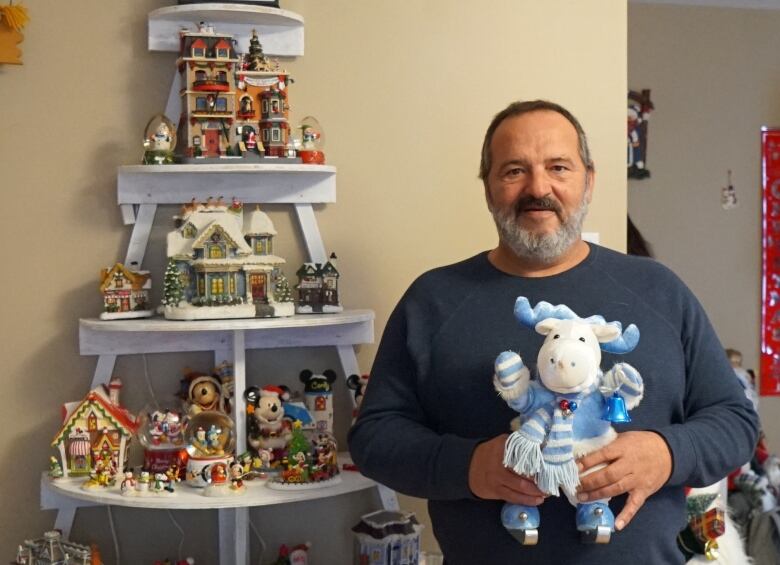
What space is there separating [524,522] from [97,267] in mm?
1086

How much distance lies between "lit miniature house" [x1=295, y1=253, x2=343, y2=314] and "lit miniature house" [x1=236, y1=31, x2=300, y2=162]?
23cm

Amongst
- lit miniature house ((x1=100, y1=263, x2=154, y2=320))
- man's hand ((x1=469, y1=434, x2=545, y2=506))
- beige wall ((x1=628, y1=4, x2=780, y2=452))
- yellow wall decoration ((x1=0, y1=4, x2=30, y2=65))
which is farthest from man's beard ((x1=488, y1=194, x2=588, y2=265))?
beige wall ((x1=628, y1=4, x2=780, y2=452))

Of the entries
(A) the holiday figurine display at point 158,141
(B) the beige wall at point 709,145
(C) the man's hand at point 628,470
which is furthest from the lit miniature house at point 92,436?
(B) the beige wall at point 709,145

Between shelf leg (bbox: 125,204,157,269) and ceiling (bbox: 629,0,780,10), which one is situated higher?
ceiling (bbox: 629,0,780,10)

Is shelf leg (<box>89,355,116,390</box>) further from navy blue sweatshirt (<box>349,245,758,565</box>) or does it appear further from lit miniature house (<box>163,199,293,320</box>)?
navy blue sweatshirt (<box>349,245,758,565</box>)

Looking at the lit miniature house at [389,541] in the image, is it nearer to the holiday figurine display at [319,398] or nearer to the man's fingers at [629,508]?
the holiday figurine display at [319,398]

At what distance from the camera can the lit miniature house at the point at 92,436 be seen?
1839 millimetres

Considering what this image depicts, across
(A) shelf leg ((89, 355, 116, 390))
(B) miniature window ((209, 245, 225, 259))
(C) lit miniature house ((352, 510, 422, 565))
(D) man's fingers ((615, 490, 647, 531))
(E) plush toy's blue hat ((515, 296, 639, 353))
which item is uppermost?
(B) miniature window ((209, 245, 225, 259))

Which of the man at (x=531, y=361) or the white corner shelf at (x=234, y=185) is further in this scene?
the white corner shelf at (x=234, y=185)

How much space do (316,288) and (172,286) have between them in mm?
294

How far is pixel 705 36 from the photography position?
3.25 metres

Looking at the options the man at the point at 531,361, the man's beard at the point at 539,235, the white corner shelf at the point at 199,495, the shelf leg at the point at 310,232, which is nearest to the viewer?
the man at the point at 531,361

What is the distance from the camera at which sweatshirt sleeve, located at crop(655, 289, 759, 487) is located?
1.39 m

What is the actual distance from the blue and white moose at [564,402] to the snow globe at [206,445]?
659 millimetres
